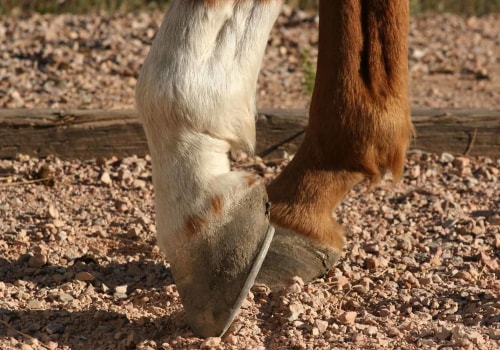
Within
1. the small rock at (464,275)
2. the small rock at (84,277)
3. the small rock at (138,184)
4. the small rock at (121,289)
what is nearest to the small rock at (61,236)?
the small rock at (84,277)

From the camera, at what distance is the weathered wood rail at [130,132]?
4.49 m

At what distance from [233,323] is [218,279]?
9.1 inches

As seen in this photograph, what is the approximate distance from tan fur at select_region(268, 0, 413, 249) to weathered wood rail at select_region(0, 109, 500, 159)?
4.17ft

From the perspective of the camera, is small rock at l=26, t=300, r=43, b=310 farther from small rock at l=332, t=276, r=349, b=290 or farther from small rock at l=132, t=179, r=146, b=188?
small rock at l=132, t=179, r=146, b=188

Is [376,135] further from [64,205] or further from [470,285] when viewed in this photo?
[64,205]

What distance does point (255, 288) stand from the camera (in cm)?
317

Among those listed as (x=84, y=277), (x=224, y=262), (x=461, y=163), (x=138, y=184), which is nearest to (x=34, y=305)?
(x=84, y=277)

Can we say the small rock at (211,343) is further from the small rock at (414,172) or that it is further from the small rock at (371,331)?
the small rock at (414,172)

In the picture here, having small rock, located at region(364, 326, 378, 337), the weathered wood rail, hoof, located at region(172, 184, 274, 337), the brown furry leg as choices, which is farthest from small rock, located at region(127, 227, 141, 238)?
small rock, located at region(364, 326, 378, 337)

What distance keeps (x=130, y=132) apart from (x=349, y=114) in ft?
5.16

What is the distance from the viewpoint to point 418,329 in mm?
2918

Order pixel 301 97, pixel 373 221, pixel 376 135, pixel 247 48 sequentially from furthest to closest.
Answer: pixel 301 97 < pixel 373 221 < pixel 376 135 < pixel 247 48

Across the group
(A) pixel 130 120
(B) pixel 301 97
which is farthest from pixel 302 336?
(B) pixel 301 97

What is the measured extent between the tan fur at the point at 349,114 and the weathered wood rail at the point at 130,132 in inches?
50.1
